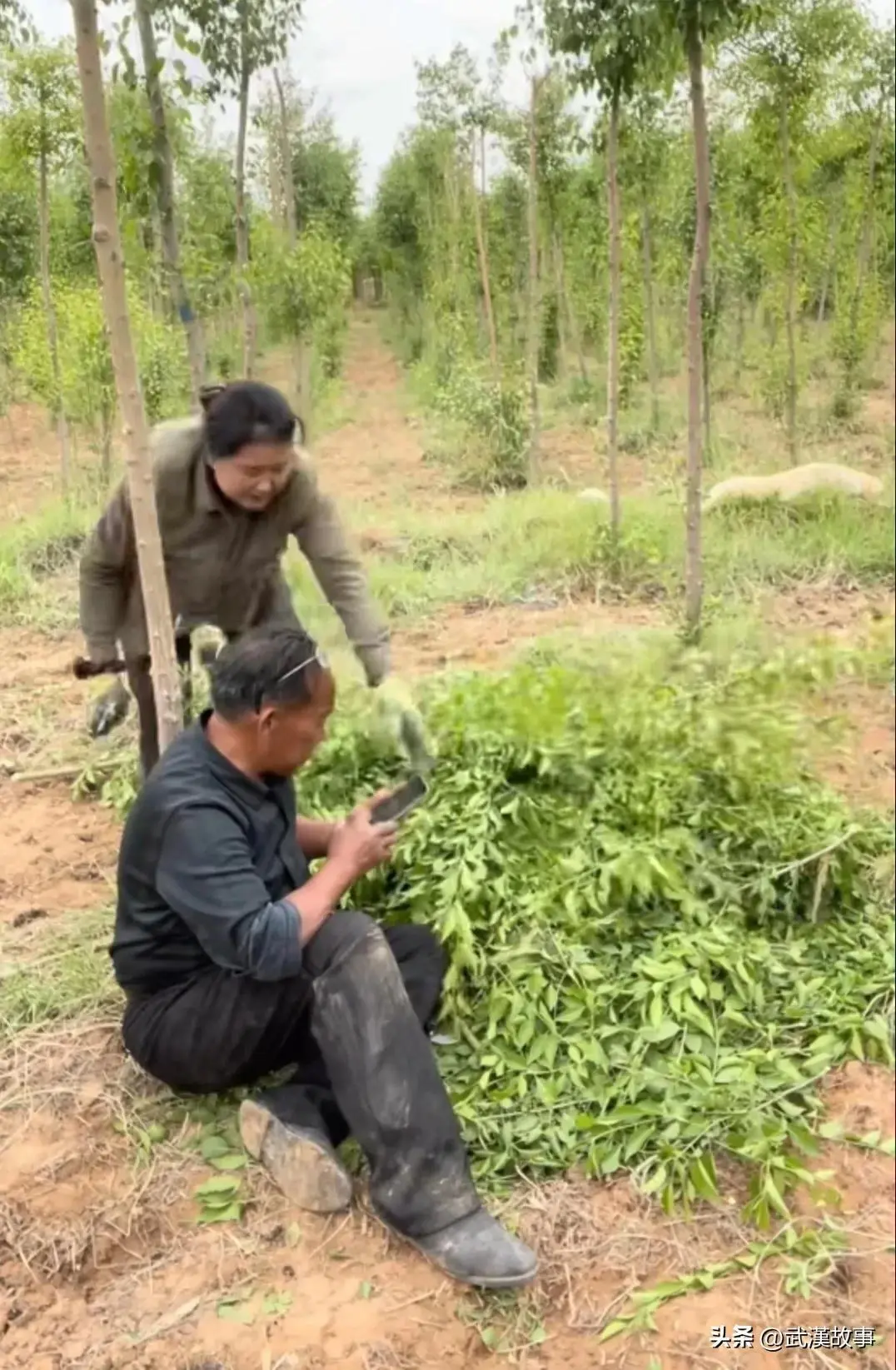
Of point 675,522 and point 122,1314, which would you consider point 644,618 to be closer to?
point 675,522

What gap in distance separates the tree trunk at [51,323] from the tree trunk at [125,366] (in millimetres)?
4713

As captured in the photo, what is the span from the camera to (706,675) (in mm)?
2814

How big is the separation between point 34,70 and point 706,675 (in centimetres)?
522

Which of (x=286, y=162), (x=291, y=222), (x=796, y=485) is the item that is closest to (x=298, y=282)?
(x=291, y=222)

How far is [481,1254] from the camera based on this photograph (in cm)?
168

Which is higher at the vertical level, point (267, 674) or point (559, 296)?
point (559, 296)

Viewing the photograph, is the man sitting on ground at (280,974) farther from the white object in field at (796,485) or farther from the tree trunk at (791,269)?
the tree trunk at (791,269)

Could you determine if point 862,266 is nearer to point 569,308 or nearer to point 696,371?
point 569,308

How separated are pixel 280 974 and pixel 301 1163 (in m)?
0.33

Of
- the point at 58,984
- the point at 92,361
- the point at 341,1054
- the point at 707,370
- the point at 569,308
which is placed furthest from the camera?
the point at 569,308

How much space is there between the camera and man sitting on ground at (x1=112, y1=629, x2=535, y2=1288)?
5.71ft

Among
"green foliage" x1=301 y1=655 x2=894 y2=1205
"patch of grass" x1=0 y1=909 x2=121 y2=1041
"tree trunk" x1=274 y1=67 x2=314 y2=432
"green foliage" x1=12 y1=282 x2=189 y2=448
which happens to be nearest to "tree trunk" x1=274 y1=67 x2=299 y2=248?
"tree trunk" x1=274 y1=67 x2=314 y2=432

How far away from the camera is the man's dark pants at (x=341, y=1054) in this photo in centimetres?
175

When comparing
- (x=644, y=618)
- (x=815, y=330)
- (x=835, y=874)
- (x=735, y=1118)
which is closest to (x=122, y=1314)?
(x=735, y=1118)
